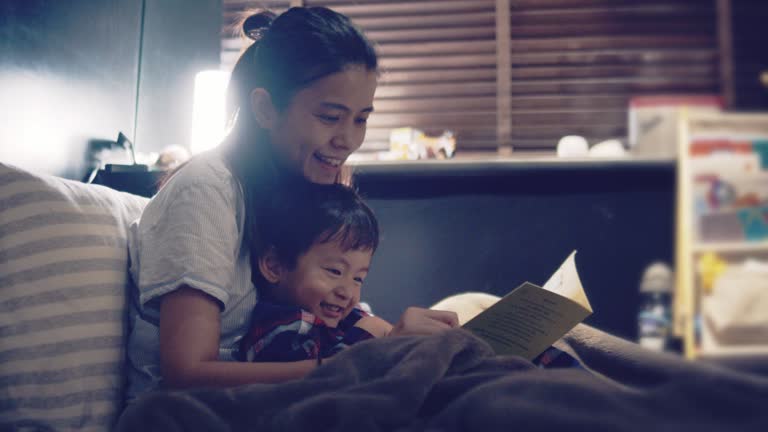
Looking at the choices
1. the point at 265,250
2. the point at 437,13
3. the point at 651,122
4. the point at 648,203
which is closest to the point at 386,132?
the point at 437,13

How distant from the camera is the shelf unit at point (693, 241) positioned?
1.32 m

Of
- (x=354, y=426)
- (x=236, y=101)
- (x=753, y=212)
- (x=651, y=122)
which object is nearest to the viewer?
(x=354, y=426)

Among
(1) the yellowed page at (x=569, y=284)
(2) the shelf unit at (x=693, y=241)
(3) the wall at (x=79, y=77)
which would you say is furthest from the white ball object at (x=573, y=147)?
(1) the yellowed page at (x=569, y=284)

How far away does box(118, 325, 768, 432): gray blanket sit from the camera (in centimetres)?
44

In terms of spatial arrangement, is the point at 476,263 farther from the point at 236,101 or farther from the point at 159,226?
the point at 159,226

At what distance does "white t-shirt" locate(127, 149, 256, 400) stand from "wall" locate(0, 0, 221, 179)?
0.44 meters

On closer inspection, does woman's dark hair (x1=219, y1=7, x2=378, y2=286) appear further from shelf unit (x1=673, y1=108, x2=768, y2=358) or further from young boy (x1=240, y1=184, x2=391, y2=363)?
shelf unit (x1=673, y1=108, x2=768, y2=358)

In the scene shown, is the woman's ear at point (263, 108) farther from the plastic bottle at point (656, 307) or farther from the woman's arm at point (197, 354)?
the plastic bottle at point (656, 307)

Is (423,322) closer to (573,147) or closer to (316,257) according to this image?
(316,257)

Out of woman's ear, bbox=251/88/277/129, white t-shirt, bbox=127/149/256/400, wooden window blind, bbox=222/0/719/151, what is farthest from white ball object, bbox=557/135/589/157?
white t-shirt, bbox=127/149/256/400

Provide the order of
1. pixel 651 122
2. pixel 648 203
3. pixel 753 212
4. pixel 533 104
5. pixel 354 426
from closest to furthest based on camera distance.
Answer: pixel 354 426 < pixel 753 212 < pixel 648 203 < pixel 651 122 < pixel 533 104

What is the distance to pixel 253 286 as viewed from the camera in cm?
93

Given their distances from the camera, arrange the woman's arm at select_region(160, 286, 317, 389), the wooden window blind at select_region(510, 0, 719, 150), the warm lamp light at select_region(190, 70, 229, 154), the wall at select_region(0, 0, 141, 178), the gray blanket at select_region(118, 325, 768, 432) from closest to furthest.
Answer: the gray blanket at select_region(118, 325, 768, 432), the woman's arm at select_region(160, 286, 317, 389), the wall at select_region(0, 0, 141, 178), the warm lamp light at select_region(190, 70, 229, 154), the wooden window blind at select_region(510, 0, 719, 150)

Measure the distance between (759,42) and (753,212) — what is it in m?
0.39
